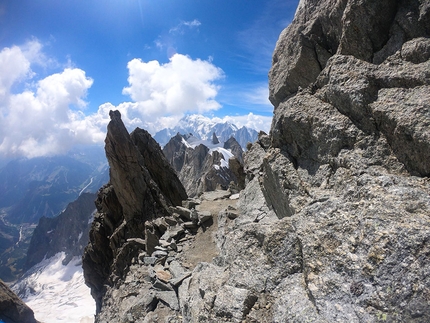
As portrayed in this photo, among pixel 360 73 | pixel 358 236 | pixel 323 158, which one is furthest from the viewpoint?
pixel 323 158

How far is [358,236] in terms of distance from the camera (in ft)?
19.3

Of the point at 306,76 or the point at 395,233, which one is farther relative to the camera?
the point at 306,76

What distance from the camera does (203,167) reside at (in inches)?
4473

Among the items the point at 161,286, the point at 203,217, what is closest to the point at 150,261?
the point at 161,286

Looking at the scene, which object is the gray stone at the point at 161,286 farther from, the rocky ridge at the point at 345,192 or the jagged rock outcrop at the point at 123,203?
the jagged rock outcrop at the point at 123,203

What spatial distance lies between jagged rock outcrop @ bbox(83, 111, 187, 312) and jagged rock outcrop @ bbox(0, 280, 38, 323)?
830 inches

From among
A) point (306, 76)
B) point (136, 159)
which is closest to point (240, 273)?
point (306, 76)

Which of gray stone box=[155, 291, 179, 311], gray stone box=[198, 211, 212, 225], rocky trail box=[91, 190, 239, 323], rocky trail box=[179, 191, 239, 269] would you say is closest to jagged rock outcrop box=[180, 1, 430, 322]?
gray stone box=[155, 291, 179, 311]

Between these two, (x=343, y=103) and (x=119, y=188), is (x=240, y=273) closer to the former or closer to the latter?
(x=343, y=103)

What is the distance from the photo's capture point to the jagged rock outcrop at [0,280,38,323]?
45.7 meters

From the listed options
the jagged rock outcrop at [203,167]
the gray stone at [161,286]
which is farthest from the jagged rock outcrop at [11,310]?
the gray stone at [161,286]

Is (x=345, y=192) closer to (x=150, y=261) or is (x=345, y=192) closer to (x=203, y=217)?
(x=203, y=217)

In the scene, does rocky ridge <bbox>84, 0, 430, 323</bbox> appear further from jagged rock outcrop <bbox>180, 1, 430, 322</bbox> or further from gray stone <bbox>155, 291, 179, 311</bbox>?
gray stone <bbox>155, 291, 179, 311</bbox>

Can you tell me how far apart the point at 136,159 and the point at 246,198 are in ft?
70.5
